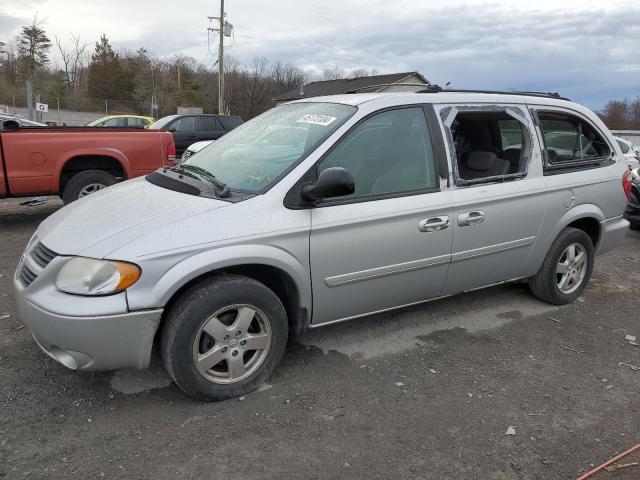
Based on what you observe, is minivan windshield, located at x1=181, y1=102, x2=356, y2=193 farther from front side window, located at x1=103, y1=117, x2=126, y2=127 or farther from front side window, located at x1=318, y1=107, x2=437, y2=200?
front side window, located at x1=103, y1=117, x2=126, y2=127

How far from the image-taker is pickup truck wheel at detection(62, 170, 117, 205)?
274 inches

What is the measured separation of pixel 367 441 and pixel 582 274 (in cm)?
304

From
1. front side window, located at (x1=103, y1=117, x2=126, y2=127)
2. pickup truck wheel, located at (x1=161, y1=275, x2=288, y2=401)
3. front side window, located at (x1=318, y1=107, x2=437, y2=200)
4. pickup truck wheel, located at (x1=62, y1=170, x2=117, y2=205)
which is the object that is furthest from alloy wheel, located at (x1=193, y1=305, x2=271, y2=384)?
front side window, located at (x1=103, y1=117, x2=126, y2=127)

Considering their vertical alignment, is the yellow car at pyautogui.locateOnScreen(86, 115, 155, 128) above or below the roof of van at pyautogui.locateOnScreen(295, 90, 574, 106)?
above

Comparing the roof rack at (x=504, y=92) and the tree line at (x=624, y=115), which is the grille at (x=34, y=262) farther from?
the tree line at (x=624, y=115)

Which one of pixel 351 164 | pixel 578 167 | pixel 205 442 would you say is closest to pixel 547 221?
pixel 578 167

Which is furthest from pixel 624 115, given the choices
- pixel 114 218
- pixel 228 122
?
pixel 114 218

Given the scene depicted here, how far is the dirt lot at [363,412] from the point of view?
253 cm

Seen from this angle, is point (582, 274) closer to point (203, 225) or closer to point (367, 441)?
point (367, 441)

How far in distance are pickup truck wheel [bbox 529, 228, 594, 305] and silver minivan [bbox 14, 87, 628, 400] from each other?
2cm

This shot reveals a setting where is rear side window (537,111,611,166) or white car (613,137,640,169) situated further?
white car (613,137,640,169)

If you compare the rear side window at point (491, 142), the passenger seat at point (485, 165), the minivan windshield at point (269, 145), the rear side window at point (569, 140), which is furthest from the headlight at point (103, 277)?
the rear side window at point (569, 140)

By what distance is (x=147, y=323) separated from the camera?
2.68 meters

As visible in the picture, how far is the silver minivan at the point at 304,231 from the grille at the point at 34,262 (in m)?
0.01
